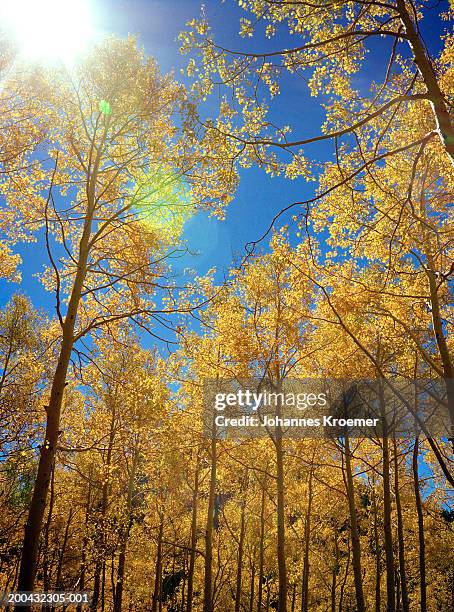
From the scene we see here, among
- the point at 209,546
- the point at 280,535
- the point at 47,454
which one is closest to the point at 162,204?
the point at 47,454

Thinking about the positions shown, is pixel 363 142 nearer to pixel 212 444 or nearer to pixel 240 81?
pixel 240 81

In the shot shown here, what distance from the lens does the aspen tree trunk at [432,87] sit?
3.09 m

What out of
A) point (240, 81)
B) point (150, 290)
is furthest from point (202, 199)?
point (240, 81)

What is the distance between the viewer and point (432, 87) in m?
3.21

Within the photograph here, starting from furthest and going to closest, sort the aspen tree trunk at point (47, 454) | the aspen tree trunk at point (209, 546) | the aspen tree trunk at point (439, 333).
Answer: the aspen tree trunk at point (209, 546)
the aspen tree trunk at point (439, 333)
the aspen tree trunk at point (47, 454)

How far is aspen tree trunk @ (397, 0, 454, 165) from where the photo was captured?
10.1ft

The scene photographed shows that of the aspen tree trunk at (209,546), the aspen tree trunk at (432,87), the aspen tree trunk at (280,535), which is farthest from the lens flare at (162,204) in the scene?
the aspen tree trunk at (209,546)

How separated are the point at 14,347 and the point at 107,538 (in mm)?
7171

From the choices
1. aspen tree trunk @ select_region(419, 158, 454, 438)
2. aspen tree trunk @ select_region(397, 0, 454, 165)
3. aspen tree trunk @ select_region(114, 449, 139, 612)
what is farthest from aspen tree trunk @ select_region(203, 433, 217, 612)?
aspen tree trunk @ select_region(397, 0, 454, 165)

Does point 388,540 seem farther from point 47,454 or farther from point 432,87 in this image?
point 432,87

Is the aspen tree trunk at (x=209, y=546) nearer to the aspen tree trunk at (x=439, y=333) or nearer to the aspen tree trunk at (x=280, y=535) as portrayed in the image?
the aspen tree trunk at (x=280, y=535)

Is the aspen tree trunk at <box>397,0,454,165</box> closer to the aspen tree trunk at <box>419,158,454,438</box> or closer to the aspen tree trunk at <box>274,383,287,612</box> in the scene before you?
the aspen tree trunk at <box>419,158,454,438</box>

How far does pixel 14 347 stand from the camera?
13266mm

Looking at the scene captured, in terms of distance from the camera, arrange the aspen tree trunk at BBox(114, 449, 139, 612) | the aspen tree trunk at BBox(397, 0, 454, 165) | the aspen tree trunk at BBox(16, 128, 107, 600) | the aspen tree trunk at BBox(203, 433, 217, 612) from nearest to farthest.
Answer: the aspen tree trunk at BBox(397, 0, 454, 165) → the aspen tree trunk at BBox(16, 128, 107, 600) → the aspen tree trunk at BBox(203, 433, 217, 612) → the aspen tree trunk at BBox(114, 449, 139, 612)
